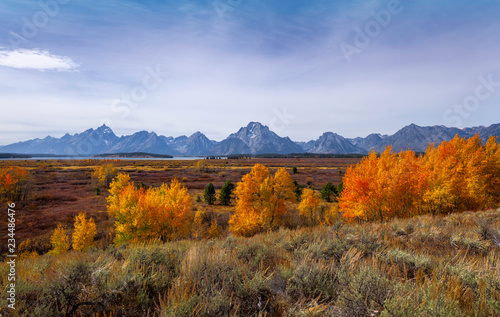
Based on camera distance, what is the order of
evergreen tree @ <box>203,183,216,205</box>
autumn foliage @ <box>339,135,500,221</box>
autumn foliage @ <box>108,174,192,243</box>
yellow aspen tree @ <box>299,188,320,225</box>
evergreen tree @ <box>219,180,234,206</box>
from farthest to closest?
evergreen tree @ <box>203,183,216,205</box> < evergreen tree @ <box>219,180,234,206</box> < yellow aspen tree @ <box>299,188,320,225</box> < autumn foliage @ <box>339,135,500,221</box> < autumn foliage @ <box>108,174,192,243</box>

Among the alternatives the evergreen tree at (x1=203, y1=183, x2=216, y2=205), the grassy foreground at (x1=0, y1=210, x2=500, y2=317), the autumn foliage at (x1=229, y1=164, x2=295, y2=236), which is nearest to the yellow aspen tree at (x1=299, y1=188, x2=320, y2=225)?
the autumn foliage at (x1=229, y1=164, x2=295, y2=236)

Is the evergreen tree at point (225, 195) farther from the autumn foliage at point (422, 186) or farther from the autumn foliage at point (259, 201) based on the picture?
the autumn foliage at point (422, 186)

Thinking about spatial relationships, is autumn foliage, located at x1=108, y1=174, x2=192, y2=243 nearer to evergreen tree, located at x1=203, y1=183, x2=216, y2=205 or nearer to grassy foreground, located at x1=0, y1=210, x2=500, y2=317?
grassy foreground, located at x1=0, y1=210, x2=500, y2=317

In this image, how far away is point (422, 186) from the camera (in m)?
23.5

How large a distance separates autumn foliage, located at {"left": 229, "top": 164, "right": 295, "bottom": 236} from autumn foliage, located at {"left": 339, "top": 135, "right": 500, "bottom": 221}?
8.70 metres

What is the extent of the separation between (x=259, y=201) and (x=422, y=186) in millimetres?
19330

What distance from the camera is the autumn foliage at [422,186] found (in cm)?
2253

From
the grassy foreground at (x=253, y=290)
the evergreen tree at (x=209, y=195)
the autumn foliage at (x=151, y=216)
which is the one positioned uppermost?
the grassy foreground at (x=253, y=290)

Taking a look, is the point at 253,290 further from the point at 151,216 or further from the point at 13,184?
the point at 13,184

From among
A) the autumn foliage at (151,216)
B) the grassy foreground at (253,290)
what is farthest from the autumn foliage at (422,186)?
the grassy foreground at (253,290)

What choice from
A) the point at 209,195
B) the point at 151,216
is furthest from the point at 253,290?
the point at 209,195

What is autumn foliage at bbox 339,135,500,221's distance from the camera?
22.5 metres

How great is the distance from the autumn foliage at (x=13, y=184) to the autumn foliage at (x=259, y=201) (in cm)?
5122

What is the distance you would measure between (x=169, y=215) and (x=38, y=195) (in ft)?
154
